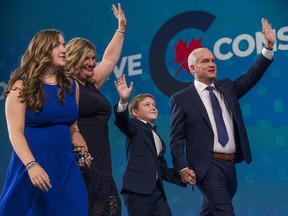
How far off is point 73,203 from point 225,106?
149 cm

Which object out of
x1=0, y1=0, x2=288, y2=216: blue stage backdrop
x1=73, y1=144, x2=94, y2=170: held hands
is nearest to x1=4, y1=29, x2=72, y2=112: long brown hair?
x1=73, y1=144, x2=94, y2=170: held hands

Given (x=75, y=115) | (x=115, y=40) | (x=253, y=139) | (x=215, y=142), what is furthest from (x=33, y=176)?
(x=253, y=139)

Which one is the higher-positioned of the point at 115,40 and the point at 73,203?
the point at 115,40

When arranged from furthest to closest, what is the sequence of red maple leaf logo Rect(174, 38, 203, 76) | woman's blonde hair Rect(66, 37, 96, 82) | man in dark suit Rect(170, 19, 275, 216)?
red maple leaf logo Rect(174, 38, 203, 76), man in dark suit Rect(170, 19, 275, 216), woman's blonde hair Rect(66, 37, 96, 82)

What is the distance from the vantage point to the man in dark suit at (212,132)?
350 cm

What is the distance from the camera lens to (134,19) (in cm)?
564

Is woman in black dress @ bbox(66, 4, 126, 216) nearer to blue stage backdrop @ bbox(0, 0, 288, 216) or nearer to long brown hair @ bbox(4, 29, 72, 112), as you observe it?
long brown hair @ bbox(4, 29, 72, 112)

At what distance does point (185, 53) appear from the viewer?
534 cm

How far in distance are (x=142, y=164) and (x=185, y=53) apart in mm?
1817

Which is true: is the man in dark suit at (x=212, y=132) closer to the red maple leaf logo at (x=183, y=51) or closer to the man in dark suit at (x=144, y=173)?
the man in dark suit at (x=144, y=173)

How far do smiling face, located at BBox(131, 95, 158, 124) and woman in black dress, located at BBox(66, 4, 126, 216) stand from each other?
108 cm

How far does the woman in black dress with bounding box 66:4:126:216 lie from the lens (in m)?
2.81

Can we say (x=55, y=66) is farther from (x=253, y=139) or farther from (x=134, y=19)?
(x=134, y=19)

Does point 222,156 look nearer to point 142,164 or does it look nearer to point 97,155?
point 142,164
